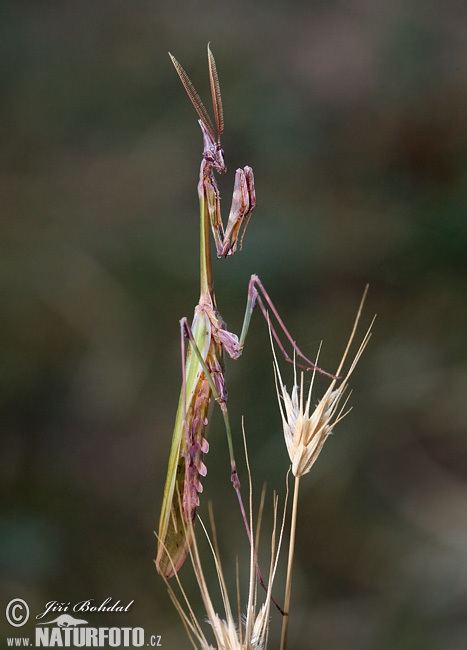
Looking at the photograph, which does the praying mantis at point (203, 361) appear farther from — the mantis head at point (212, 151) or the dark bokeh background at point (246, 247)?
the dark bokeh background at point (246, 247)

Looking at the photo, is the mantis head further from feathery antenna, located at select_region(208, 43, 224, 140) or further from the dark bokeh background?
the dark bokeh background

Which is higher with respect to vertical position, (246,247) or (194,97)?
(194,97)

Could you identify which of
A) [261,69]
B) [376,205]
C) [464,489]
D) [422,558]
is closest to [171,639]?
[422,558]

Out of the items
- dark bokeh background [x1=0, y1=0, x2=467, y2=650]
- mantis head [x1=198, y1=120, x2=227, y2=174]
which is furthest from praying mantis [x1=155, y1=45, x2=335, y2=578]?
dark bokeh background [x1=0, y1=0, x2=467, y2=650]

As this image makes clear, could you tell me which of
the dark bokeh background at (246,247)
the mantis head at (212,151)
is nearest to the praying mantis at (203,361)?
the mantis head at (212,151)

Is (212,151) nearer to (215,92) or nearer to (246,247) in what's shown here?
(215,92)

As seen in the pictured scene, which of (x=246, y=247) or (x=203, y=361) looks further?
(x=246, y=247)

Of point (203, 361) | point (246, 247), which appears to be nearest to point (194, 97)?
point (203, 361)
